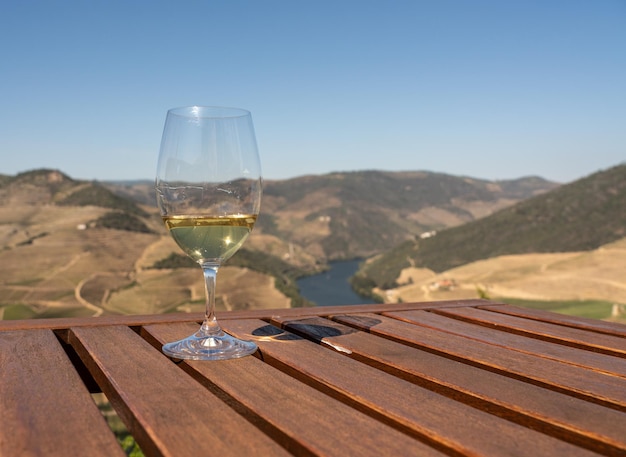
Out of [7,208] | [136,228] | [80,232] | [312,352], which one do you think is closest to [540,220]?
[136,228]

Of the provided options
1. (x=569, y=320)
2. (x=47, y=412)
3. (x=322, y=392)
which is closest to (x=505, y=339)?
(x=569, y=320)

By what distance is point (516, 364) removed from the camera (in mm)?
1199

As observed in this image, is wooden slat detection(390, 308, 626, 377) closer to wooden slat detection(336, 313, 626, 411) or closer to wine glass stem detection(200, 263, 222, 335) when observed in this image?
wooden slat detection(336, 313, 626, 411)

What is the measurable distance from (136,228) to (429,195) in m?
129

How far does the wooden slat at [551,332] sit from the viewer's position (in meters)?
1.45

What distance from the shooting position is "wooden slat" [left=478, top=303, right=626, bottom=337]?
170cm

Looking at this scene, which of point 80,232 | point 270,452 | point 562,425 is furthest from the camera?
point 80,232

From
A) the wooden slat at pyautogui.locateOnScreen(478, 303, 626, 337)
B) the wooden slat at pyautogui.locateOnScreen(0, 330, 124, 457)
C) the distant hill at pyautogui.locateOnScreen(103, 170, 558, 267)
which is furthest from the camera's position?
the distant hill at pyautogui.locateOnScreen(103, 170, 558, 267)

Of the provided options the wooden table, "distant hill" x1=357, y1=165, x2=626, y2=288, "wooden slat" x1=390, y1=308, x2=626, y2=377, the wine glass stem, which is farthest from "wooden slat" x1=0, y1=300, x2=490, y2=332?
"distant hill" x1=357, y1=165, x2=626, y2=288

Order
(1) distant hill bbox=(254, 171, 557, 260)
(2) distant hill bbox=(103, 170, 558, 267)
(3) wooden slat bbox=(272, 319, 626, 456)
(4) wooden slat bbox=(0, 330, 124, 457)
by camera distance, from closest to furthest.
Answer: (4) wooden slat bbox=(0, 330, 124, 457)
(3) wooden slat bbox=(272, 319, 626, 456)
(2) distant hill bbox=(103, 170, 558, 267)
(1) distant hill bbox=(254, 171, 557, 260)

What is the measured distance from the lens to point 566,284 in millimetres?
54875

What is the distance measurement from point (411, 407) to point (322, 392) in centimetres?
17

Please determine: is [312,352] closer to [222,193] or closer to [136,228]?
[222,193]

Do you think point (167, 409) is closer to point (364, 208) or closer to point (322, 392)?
point (322, 392)
